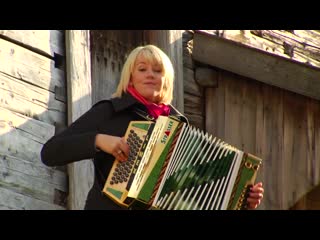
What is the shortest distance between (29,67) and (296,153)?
202cm

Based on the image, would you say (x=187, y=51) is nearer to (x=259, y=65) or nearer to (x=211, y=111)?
(x=211, y=111)

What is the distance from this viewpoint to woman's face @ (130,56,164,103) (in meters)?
6.83

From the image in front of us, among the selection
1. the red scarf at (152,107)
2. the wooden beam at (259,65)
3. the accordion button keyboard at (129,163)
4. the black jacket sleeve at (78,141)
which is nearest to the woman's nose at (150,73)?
the red scarf at (152,107)

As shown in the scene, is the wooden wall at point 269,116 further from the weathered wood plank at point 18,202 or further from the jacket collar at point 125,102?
the jacket collar at point 125,102

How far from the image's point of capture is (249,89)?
8883 mm

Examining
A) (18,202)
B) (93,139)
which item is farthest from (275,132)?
(93,139)

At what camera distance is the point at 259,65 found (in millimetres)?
8656

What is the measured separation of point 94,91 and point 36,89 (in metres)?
0.81

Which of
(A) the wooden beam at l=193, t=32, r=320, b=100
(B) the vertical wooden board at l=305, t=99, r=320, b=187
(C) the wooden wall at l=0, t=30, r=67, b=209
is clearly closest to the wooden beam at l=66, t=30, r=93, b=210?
(C) the wooden wall at l=0, t=30, r=67, b=209

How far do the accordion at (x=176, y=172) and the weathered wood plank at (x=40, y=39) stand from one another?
4.59 feet

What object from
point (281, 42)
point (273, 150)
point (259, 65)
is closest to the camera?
point (259, 65)

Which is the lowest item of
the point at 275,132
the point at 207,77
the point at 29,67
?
the point at 275,132
